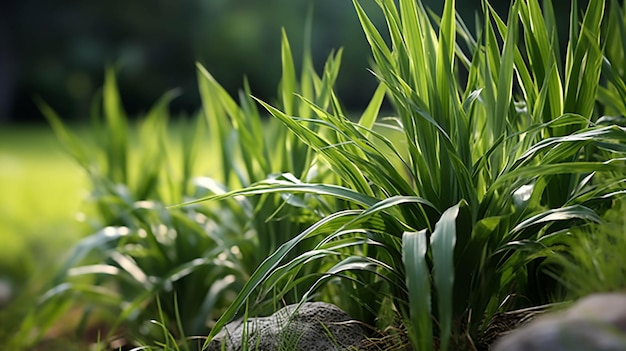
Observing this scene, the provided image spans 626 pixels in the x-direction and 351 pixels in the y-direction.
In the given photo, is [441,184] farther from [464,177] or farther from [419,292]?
[419,292]

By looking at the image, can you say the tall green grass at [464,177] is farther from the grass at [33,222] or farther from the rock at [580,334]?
the grass at [33,222]

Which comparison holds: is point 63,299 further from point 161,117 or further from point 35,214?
point 35,214

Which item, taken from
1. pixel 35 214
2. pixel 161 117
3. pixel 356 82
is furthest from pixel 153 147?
pixel 356 82

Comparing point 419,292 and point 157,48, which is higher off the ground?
point 419,292

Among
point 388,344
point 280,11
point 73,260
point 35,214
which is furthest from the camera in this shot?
point 280,11

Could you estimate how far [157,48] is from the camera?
677 inches

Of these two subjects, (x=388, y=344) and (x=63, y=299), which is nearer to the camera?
(x=388, y=344)

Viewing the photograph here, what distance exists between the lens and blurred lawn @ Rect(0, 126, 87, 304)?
4.02 meters

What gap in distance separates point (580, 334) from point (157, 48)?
1688 centimetres

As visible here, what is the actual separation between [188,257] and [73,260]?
37 centimetres

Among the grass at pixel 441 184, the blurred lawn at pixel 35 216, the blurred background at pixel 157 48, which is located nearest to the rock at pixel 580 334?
the grass at pixel 441 184

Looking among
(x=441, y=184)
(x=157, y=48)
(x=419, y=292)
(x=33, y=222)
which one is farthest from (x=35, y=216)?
(x=157, y=48)

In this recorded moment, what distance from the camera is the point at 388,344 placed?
5.37 ft

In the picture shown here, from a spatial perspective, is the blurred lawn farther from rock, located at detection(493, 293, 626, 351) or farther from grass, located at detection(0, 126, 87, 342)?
rock, located at detection(493, 293, 626, 351)
